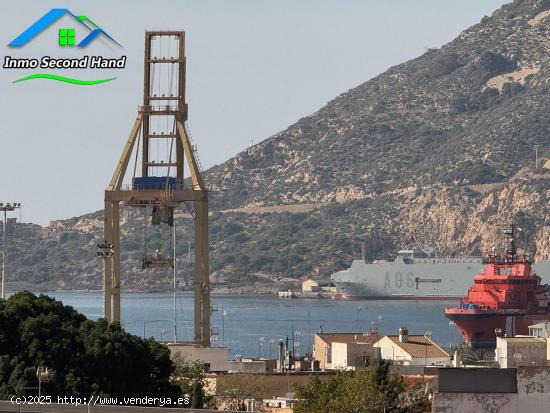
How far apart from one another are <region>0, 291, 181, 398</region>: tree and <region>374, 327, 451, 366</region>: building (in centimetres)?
3194

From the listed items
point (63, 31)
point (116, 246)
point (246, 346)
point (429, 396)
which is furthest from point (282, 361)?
point (246, 346)

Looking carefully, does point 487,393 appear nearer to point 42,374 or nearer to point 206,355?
point 42,374

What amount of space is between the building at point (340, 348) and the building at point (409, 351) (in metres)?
0.78

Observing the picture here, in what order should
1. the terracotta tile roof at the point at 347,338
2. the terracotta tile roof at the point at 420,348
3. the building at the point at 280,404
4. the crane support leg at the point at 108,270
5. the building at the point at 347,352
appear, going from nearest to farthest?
the building at the point at 280,404 → the crane support leg at the point at 108,270 → the building at the point at 347,352 → the terracotta tile roof at the point at 420,348 → the terracotta tile roof at the point at 347,338

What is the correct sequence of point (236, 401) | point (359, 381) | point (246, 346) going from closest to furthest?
point (359, 381) → point (236, 401) → point (246, 346)

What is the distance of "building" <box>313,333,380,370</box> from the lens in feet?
330

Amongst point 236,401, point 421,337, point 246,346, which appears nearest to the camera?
point 236,401

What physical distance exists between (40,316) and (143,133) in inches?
902

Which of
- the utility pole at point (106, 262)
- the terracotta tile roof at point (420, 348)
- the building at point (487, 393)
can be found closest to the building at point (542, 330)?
the terracotta tile roof at point (420, 348)

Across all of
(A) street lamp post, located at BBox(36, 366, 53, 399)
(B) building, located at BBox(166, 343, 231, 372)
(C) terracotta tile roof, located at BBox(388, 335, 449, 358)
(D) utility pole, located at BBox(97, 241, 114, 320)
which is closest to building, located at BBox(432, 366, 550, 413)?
(A) street lamp post, located at BBox(36, 366, 53, 399)

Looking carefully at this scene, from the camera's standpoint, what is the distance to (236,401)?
7344 cm

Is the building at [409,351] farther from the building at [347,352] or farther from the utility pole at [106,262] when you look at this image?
the utility pole at [106,262]

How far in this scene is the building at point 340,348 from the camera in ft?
330

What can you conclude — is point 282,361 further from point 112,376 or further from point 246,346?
point 246,346
